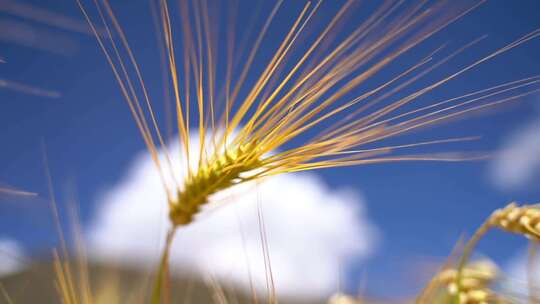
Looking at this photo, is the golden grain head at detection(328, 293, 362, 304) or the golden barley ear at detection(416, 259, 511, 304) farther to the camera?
the golden grain head at detection(328, 293, 362, 304)

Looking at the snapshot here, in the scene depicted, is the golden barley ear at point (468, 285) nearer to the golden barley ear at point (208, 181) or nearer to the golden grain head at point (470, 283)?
the golden grain head at point (470, 283)

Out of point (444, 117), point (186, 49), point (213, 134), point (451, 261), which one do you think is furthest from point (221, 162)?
point (451, 261)

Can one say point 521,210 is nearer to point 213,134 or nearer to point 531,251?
point 531,251

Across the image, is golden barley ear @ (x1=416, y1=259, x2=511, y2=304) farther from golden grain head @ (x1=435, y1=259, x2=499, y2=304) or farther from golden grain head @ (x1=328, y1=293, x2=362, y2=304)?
golden grain head @ (x1=328, y1=293, x2=362, y2=304)

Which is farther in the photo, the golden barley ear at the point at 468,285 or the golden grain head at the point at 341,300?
the golden grain head at the point at 341,300

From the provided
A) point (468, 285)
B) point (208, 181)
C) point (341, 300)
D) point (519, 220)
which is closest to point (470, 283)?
point (468, 285)

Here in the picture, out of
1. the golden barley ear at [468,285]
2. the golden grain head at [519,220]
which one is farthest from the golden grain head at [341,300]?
the golden grain head at [519,220]

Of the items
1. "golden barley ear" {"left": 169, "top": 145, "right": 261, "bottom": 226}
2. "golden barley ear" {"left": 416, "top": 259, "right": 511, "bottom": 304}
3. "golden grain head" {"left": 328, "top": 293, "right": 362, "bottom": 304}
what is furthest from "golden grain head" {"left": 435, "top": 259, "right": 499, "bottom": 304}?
"golden barley ear" {"left": 169, "top": 145, "right": 261, "bottom": 226}

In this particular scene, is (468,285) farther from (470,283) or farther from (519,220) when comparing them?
(519,220)
